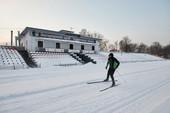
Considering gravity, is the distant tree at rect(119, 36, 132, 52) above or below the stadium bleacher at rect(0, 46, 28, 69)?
above

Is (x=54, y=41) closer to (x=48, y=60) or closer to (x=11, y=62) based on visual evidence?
(x=48, y=60)

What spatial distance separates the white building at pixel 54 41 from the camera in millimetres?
19234

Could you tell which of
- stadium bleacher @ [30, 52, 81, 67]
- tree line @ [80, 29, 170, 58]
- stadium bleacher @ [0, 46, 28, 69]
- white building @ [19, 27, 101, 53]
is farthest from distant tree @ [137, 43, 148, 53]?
stadium bleacher @ [0, 46, 28, 69]

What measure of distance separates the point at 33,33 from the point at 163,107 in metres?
22.0

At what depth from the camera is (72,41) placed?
24359mm

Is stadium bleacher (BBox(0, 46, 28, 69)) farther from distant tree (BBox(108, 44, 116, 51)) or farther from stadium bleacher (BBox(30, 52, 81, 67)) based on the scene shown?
distant tree (BBox(108, 44, 116, 51))

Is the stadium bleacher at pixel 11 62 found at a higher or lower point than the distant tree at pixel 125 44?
lower

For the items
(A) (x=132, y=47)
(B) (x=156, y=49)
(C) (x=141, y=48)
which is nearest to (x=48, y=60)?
(A) (x=132, y=47)

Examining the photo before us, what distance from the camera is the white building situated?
63.1 ft

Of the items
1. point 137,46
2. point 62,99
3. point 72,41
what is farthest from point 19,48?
point 137,46

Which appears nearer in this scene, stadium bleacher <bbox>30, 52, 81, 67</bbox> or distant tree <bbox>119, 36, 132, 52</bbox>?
stadium bleacher <bbox>30, 52, 81, 67</bbox>

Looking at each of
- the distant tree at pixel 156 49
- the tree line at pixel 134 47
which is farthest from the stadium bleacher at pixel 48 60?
the distant tree at pixel 156 49

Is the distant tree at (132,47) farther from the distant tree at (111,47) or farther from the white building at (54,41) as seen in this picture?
the white building at (54,41)

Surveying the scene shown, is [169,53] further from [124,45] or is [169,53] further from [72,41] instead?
[72,41]
